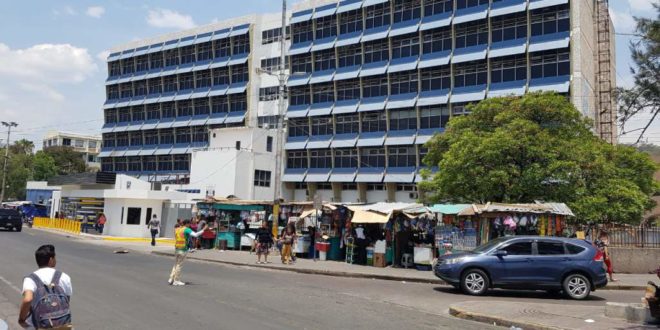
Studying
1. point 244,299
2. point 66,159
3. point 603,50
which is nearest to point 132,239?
point 244,299

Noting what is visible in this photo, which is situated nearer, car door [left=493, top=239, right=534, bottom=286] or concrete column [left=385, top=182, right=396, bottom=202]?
car door [left=493, top=239, right=534, bottom=286]

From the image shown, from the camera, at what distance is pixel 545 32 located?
44.2 metres

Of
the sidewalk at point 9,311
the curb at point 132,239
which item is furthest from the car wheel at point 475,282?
the curb at point 132,239

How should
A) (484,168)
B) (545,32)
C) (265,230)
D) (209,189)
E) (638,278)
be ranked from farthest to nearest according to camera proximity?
(209,189) < (545,32) < (484,168) < (265,230) < (638,278)

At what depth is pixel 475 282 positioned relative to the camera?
15.3m

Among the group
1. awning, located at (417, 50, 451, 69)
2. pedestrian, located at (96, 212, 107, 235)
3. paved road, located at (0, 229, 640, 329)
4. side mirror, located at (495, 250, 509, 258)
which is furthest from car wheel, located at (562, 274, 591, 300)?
awning, located at (417, 50, 451, 69)

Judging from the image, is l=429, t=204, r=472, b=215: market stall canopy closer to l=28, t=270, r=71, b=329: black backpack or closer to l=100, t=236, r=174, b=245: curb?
l=28, t=270, r=71, b=329: black backpack

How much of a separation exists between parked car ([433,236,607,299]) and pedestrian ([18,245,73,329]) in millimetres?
11772

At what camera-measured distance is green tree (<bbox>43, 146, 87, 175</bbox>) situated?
95.1 m

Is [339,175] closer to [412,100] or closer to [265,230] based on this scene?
[412,100]

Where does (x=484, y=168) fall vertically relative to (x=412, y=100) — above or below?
below

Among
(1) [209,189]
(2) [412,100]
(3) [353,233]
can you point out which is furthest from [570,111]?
(1) [209,189]

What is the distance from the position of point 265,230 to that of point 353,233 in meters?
3.95

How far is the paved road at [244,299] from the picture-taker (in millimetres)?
10070
